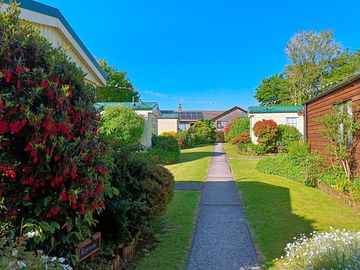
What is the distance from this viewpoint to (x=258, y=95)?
49.6m

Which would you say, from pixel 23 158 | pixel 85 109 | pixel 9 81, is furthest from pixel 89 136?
pixel 9 81

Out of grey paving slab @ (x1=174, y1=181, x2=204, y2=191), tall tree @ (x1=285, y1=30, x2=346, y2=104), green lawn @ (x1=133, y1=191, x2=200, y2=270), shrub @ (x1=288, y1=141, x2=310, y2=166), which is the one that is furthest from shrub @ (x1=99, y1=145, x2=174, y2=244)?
tall tree @ (x1=285, y1=30, x2=346, y2=104)

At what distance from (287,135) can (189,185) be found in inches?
517

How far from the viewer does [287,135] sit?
828 inches

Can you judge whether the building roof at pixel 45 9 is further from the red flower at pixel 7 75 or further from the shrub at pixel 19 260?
the shrub at pixel 19 260

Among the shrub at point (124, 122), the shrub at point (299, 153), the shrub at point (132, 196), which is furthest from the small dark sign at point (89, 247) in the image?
the shrub at point (124, 122)

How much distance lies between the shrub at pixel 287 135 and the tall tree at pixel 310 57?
595 inches

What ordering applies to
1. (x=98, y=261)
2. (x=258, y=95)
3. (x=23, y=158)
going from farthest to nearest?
(x=258, y=95) → (x=98, y=261) → (x=23, y=158)

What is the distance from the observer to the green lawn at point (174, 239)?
13.5 ft

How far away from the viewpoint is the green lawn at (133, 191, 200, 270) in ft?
13.5

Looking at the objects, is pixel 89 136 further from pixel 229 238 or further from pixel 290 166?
pixel 290 166

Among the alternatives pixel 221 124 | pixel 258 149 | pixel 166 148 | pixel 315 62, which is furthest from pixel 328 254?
pixel 221 124

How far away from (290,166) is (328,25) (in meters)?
28.5

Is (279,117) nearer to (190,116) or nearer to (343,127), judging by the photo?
(343,127)
